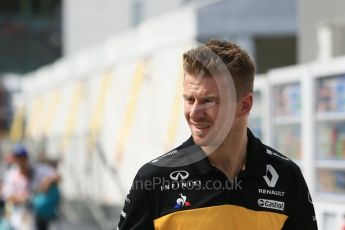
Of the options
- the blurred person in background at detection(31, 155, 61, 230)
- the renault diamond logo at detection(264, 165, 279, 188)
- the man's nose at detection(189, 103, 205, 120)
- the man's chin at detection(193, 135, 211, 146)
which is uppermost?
the man's nose at detection(189, 103, 205, 120)

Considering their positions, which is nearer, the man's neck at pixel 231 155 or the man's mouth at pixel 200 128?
the man's mouth at pixel 200 128

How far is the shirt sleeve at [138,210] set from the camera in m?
3.07

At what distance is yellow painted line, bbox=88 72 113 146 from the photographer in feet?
46.7

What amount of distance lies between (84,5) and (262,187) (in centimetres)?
2315

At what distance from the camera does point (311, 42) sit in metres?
9.41

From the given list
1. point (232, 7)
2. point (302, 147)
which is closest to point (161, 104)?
point (232, 7)

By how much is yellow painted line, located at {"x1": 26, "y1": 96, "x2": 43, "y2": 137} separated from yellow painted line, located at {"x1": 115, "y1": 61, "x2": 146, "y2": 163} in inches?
313

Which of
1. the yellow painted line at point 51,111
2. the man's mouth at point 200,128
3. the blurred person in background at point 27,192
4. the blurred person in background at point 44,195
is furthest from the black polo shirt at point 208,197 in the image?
the yellow painted line at point 51,111

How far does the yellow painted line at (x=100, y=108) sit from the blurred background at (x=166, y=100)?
0.02 metres

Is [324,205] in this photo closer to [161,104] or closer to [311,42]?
[311,42]

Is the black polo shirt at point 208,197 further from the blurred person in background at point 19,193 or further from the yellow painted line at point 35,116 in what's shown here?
the yellow painted line at point 35,116

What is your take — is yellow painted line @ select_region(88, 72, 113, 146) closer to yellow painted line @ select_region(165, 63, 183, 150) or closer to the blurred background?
the blurred background

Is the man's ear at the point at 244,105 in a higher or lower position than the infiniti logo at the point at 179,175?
higher

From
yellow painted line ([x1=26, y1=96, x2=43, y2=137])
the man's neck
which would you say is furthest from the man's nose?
yellow painted line ([x1=26, y1=96, x2=43, y2=137])
